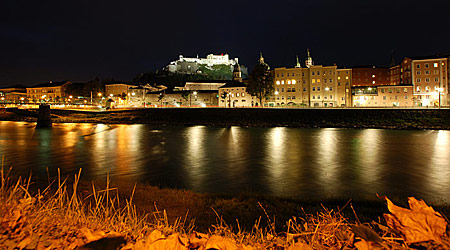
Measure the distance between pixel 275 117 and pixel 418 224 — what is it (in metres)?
54.9

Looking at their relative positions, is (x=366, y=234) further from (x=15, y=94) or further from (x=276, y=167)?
(x=15, y=94)

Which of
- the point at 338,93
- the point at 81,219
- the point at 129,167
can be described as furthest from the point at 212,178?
the point at 338,93

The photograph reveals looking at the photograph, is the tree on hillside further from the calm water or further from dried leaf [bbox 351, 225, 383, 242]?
dried leaf [bbox 351, 225, 383, 242]

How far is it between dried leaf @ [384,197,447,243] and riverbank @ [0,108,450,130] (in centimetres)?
4994

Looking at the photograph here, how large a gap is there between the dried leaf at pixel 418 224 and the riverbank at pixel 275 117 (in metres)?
49.9

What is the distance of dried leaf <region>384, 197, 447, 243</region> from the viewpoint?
202 cm

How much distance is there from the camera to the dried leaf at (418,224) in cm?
202

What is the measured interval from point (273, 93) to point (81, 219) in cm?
8768

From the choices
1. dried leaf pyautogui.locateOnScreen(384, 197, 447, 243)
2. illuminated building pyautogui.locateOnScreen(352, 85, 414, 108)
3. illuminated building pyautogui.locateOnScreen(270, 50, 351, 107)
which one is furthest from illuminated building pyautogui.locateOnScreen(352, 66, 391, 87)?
dried leaf pyautogui.locateOnScreen(384, 197, 447, 243)

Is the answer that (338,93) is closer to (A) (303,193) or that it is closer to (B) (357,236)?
(A) (303,193)

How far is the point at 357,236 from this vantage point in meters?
2.11

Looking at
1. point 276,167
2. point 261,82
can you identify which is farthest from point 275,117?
point 276,167

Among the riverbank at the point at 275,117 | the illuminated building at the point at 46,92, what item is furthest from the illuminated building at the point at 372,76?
the illuminated building at the point at 46,92

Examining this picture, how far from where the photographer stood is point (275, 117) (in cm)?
5619
